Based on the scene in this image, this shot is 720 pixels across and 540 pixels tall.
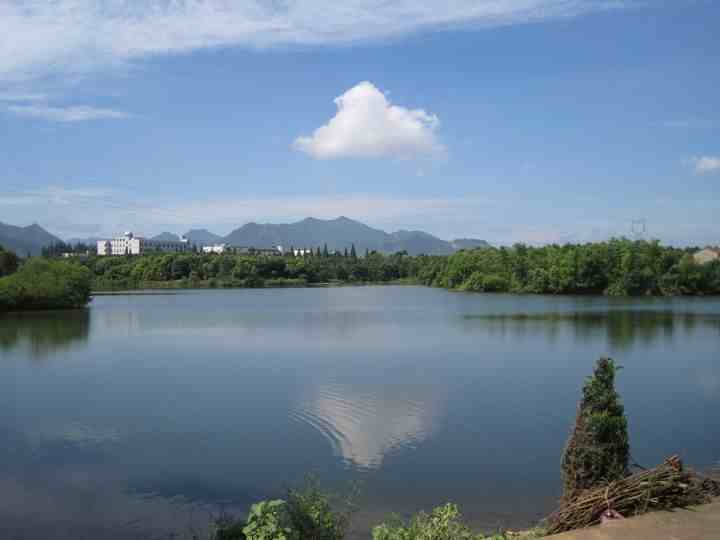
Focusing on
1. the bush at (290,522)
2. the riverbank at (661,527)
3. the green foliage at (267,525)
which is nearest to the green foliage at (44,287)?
the bush at (290,522)

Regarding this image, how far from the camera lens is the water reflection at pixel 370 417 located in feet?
49.0

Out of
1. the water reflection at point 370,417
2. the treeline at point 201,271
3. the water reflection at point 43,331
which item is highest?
the treeline at point 201,271

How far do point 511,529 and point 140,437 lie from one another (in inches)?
399

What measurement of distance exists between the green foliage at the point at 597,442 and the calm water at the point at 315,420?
2.15m

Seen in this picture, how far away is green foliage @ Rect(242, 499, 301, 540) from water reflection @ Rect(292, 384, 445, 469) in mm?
7326

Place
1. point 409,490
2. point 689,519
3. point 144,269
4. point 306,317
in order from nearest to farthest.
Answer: point 689,519 → point 409,490 → point 306,317 → point 144,269

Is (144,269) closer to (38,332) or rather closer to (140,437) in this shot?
(38,332)

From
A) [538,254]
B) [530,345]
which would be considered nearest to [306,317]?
[530,345]

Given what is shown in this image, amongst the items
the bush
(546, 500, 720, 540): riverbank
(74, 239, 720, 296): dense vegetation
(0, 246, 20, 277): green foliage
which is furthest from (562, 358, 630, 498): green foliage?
(74, 239, 720, 296): dense vegetation

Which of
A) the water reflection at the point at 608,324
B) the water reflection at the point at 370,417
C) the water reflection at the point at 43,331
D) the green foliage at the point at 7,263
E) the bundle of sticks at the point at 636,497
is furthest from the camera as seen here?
the green foliage at the point at 7,263

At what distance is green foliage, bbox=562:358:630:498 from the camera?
28.0ft

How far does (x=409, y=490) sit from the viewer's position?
12.1 metres

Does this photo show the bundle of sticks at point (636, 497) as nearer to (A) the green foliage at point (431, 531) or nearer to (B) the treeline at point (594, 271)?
(A) the green foliage at point (431, 531)

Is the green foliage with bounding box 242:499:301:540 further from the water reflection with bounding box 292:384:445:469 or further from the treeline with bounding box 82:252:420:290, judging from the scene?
the treeline with bounding box 82:252:420:290
